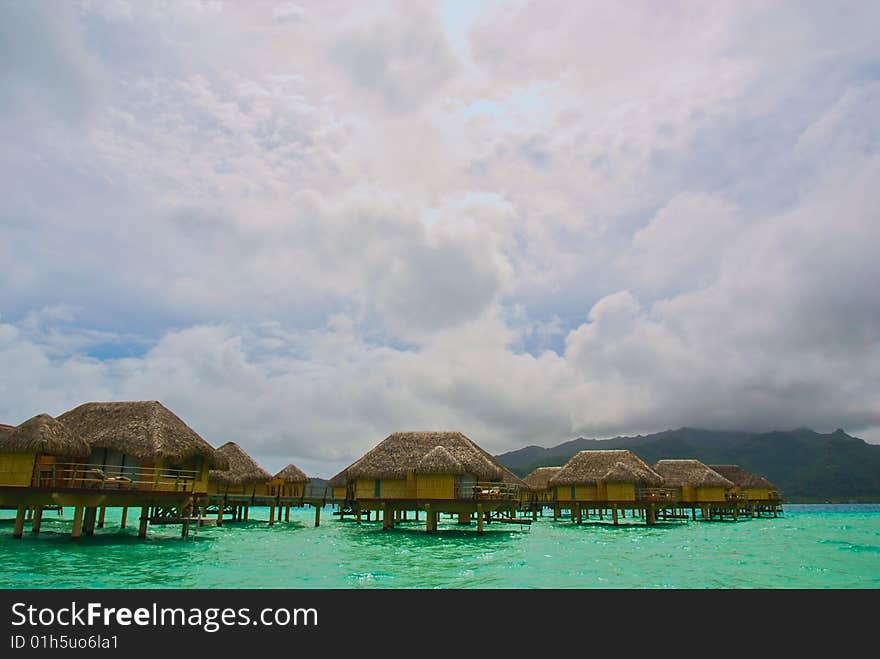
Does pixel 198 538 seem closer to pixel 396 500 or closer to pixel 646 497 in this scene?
pixel 396 500

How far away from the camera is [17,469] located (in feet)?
71.6

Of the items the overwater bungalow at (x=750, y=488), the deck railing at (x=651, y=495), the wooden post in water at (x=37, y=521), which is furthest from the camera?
the overwater bungalow at (x=750, y=488)

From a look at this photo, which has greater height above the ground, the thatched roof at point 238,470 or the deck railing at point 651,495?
the thatched roof at point 238,470

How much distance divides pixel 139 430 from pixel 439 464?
14170 millimetres

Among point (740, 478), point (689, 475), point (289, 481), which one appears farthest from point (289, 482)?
point (740, 478)

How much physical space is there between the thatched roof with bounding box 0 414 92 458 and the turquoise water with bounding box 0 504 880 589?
337cm

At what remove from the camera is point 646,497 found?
4331 cm

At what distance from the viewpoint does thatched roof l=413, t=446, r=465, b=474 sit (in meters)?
30.9

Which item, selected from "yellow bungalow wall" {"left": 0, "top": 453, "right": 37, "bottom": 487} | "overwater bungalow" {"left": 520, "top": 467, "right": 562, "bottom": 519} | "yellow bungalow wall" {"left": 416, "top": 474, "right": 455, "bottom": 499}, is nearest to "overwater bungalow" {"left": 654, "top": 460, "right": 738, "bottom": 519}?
"overwater bungalow" {"left": 520, "top": 467, "right": 562, "bottom": 519}

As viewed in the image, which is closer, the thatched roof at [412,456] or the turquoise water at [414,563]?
the turquoise water at [414,563]

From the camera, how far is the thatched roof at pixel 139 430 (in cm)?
2458

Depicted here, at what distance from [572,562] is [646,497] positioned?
84.4 feet

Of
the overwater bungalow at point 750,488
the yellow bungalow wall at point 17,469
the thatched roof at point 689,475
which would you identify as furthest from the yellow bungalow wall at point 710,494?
the yellow bungalow wall at point 17,469

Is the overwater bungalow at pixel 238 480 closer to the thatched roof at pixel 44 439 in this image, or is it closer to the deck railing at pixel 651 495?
the thatched roof at pixel 44 439
